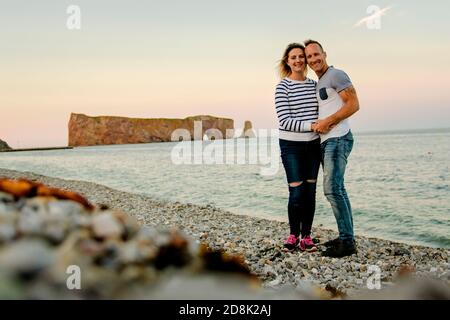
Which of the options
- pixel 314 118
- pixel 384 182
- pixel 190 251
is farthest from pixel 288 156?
pixel 384 182

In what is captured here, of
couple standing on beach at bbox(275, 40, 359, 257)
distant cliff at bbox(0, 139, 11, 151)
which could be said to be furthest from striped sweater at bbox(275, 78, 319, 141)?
distant cliff at bbox(0, 139, 11, 151)

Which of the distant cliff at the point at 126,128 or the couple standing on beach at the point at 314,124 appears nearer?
the couple standing on beach at the point at 314,124

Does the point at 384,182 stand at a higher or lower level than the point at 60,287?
lower

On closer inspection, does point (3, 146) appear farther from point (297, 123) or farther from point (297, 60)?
point (297, 123)

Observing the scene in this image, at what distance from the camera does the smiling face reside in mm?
5285

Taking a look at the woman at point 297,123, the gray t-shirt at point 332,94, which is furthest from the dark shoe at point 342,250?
the gray t-shirt at point 332,94

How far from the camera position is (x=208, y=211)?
533 inches

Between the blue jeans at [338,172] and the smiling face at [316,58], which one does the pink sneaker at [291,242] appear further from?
the smiling face at [316,58]

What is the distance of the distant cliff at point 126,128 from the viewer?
151 m

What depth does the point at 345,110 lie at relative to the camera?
5086 millimetres

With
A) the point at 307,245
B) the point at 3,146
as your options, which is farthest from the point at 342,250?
the point at 3,146
